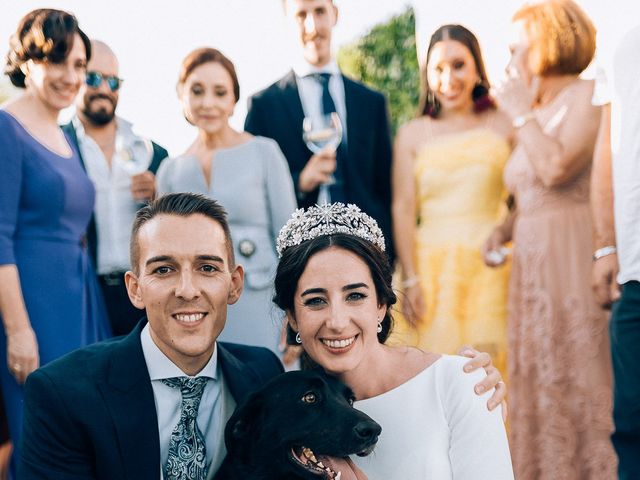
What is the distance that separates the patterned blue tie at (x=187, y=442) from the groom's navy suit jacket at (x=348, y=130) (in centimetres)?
199

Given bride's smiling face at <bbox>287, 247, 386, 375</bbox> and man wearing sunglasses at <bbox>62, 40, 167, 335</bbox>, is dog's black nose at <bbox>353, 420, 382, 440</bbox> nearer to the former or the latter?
bride's smiling face at <bbox>287, 247, 386, 375</bbox>

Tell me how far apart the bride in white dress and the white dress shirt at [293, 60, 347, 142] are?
6.09ft

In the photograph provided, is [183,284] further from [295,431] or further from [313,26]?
[313,26]

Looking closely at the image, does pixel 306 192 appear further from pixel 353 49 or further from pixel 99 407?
pixel 353 49

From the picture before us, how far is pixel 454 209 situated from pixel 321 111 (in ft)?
2.99

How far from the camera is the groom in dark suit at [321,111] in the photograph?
5.03 metres

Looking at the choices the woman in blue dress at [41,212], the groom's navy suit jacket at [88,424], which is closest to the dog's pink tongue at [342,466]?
the groom's navy suit jacket at [88,424]

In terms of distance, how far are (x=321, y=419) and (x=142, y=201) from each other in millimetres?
2424

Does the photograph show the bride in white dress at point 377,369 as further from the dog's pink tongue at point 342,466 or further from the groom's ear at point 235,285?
the dog's pink tongue at point 342,466

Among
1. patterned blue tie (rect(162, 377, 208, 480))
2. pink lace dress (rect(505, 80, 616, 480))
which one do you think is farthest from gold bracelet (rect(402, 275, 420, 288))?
patterned blue tie (rect(162, 377, 208, 480))

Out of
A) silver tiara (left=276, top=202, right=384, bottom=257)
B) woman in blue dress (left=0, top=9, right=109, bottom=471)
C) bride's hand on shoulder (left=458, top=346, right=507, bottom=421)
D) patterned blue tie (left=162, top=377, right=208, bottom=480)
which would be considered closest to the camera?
patterned blue tie (left=162, top=377, right=208, bottom=480)

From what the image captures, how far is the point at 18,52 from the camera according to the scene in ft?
13.8

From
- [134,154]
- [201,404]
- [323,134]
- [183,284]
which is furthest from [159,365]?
[323,134]

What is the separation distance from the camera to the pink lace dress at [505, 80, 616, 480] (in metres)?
4.46
